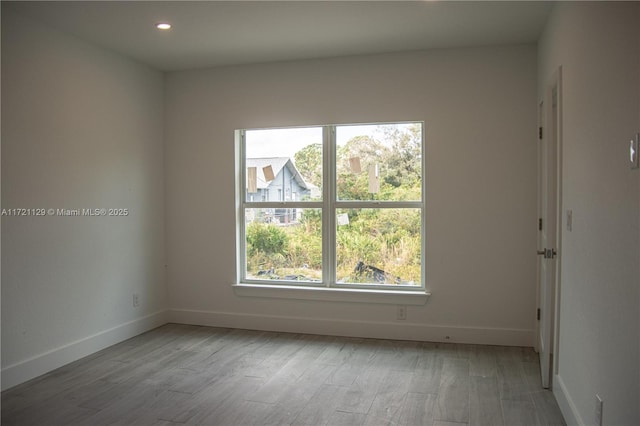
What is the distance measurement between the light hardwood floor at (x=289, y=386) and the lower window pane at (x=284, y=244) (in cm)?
71

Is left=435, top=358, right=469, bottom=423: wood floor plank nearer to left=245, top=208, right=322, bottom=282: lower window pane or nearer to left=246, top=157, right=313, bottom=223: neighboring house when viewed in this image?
left=245, top=208, right=322, bottom=282: lower window pane

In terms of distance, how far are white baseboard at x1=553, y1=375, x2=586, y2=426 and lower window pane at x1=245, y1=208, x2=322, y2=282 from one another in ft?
7.45

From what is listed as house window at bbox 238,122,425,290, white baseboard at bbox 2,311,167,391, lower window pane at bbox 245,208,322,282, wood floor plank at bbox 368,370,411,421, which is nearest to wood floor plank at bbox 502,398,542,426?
wood floor plank at bbox 368,370,411,421

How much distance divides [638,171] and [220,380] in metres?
2.82

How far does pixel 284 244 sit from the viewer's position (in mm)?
4855

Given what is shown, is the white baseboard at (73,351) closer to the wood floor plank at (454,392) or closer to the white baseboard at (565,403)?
the wood floor plank at (454,392)

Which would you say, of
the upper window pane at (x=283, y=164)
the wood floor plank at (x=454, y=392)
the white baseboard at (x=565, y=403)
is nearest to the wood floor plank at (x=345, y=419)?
the wood floor plank at (x=454, y=392)

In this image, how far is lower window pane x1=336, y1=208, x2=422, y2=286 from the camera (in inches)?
177

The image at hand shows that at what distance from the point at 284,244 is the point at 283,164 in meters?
0.77

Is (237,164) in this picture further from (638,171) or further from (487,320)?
(638,171)

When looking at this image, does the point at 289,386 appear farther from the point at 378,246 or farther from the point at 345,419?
the point at 378,246

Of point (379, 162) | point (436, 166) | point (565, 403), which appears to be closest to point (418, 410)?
point (565, 403)

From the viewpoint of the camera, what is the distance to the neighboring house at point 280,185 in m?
4.79

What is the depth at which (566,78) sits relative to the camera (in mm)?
2893
